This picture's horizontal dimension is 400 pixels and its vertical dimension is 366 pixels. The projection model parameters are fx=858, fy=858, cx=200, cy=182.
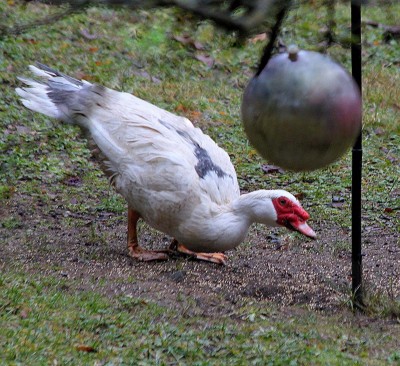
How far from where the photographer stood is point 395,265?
6.18 m

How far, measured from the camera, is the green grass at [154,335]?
4298 millimetres

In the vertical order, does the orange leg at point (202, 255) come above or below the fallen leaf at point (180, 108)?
above

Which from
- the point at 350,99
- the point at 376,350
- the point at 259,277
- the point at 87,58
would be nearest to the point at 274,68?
the point at 350,99

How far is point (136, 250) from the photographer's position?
6.24 m

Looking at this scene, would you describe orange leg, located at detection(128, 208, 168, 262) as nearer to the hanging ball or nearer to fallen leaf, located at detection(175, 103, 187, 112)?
the hanging ball

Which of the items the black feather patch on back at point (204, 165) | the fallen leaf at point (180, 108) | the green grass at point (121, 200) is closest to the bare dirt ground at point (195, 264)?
the green grass at point (121, 200)

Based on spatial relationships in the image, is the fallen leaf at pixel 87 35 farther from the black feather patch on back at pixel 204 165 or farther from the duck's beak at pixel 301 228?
the duck's beak at pixel 301 228

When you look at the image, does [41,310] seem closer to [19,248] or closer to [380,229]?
[19,248]

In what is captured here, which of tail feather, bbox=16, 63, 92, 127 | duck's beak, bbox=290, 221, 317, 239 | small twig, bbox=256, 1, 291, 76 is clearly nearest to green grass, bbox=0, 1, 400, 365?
small twig, bbox=256, 1, 291, 76

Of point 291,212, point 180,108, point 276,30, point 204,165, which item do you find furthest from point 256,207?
point 180,108

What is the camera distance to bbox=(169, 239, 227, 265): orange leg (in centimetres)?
619

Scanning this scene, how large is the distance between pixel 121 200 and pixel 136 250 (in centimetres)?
140

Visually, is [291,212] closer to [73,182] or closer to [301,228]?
[301,228]

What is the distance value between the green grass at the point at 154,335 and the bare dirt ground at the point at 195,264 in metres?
0.25
